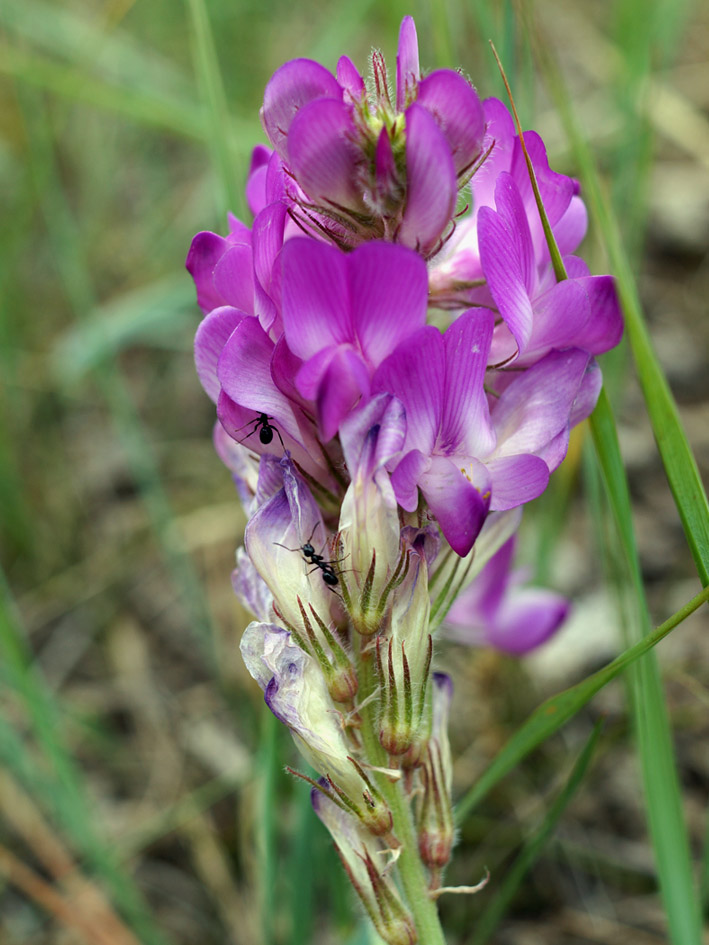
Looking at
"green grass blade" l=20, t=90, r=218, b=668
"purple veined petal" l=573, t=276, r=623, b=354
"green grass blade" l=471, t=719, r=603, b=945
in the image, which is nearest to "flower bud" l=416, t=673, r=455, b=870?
"green grass blade" l=471, t=719, r=603, b=945

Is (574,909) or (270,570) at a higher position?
(270,570)

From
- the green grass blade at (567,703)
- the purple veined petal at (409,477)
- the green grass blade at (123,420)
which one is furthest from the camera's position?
the green grass blade at (123,420)

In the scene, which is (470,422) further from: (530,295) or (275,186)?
(275,186)

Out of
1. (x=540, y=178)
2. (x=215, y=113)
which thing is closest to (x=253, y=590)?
(x=540, y=178)

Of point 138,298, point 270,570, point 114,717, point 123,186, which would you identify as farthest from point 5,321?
point 270,570

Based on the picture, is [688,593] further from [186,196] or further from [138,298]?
[186,196]

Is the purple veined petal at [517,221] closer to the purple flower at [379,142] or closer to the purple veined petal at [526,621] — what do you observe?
the purple flower at [379,142]

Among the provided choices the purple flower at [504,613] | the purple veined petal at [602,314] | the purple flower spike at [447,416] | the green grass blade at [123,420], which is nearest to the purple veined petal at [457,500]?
the purple flower spike at [447,416]
